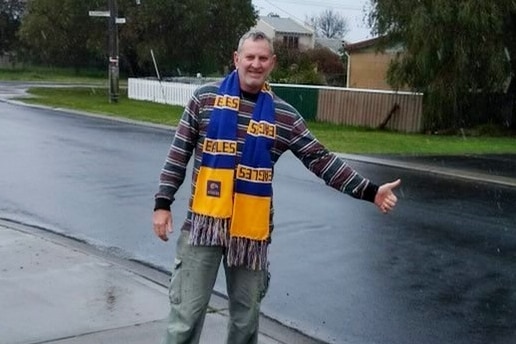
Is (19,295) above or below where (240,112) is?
below

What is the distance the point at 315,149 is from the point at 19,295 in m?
2.86

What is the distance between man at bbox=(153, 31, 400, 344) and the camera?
13.4 ft

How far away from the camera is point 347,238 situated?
29.3 feet

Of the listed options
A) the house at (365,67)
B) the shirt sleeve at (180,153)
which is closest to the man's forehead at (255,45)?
the shirt sleeve at (180,153)

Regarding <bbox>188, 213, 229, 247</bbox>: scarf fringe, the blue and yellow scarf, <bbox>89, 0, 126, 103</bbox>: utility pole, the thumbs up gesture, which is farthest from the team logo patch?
<bbox>89, 0, 126, 103</bbox>: utility pole

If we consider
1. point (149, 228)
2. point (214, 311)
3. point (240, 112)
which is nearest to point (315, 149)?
point (240, 112)

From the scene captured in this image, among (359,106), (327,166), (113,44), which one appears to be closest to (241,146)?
(327,166)

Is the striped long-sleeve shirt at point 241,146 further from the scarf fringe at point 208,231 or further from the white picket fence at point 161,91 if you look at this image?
the white picket fence at point 161,91

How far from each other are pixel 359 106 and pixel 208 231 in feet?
76.6

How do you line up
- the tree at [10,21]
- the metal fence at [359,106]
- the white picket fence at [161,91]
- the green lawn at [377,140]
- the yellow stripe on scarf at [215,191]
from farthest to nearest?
the tree at [10,21] < the white picket fence at [161,91] < the metal fence at [359,106] < the green lawn at [377,140] < the yellow stripe on scarf at [215,191]

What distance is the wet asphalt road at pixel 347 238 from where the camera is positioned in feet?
20.5

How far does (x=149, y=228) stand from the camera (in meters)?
9.11

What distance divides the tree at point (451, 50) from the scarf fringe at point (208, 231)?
18.8 metres

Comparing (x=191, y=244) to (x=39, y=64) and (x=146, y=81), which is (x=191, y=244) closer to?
(x=146, y=81)
